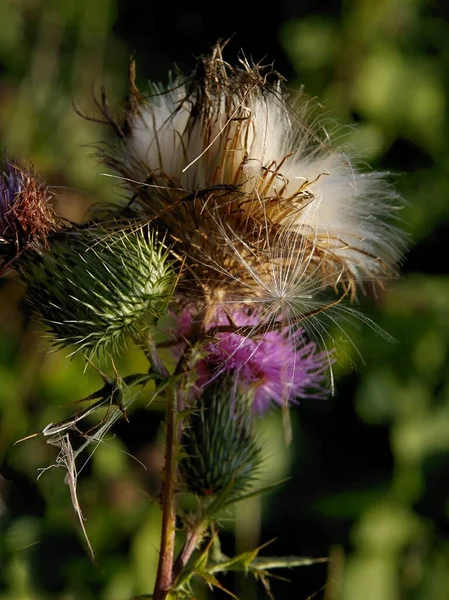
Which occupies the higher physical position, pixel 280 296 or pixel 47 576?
pixel 280 296

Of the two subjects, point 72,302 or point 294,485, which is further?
point 294,485

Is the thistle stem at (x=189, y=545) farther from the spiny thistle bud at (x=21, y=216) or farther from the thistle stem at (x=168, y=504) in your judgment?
the spiny thistle bud at (x=21, y=216)

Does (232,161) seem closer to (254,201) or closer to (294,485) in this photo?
(254,201)

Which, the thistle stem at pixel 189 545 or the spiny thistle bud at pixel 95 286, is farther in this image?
the thistle stem at pixel 189 545

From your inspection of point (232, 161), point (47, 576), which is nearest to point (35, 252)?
point (232, 161)

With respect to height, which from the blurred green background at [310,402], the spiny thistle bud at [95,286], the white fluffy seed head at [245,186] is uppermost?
the white fluffy seed head at [245,186]

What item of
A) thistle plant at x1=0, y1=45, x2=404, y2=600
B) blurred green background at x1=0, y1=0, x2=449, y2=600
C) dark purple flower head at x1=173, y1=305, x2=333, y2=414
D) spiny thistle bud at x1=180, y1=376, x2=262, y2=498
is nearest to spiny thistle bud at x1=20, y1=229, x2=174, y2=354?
thistle plant at x1=0, y1=45, x2=404, y2=600

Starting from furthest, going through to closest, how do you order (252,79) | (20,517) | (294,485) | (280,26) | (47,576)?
A: (280,26) < (294,485) < (47,576) < (20,517) < (252,79)

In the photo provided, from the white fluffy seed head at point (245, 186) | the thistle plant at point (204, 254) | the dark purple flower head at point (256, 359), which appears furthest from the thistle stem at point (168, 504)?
the white fluffy seed head at point (245, 186)
